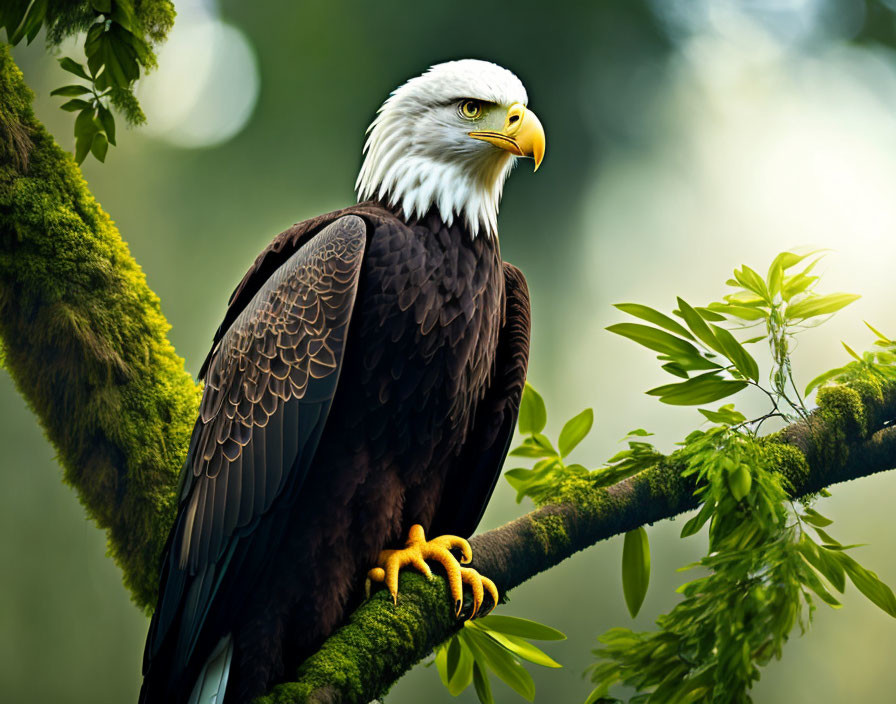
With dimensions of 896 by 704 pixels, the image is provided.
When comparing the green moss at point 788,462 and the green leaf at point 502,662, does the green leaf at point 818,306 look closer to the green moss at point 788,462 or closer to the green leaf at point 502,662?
the green moss at point 788,462

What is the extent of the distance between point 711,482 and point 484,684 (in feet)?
2.80

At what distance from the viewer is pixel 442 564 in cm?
189

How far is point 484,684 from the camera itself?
2156mm

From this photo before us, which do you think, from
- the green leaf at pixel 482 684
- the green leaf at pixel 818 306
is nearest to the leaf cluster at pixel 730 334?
the green leaf at pixel 818 306

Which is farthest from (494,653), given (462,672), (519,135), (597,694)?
(519,135)

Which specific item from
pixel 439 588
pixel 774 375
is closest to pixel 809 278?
pixel 774 375

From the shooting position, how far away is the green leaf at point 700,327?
6.20 feet

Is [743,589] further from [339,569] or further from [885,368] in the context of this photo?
[339,569]

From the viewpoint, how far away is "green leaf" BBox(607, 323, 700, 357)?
193 cm

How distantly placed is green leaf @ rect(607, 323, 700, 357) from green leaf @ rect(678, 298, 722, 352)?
0.13 feet

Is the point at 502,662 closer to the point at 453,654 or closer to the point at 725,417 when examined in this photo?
the point at 453,654

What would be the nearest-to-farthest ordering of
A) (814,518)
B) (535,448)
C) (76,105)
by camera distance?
(814,518), (76,105), (535,448)

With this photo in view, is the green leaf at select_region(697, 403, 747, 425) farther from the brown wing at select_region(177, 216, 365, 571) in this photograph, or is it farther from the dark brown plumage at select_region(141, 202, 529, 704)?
the brown wing at select_region(177, 216, 365, 571)

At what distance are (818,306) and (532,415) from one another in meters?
0.81
